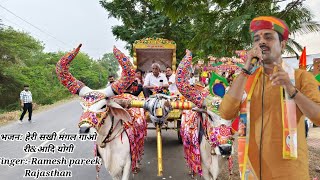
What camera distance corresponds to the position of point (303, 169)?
1909mm

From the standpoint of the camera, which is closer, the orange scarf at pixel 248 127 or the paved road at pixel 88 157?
the orange scarf at pixel 248 127

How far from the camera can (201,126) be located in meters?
4.34

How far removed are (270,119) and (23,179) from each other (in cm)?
557

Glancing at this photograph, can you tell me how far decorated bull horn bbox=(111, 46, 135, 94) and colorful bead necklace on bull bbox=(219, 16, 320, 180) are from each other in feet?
7.62

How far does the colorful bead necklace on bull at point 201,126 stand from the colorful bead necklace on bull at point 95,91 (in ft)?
2.29

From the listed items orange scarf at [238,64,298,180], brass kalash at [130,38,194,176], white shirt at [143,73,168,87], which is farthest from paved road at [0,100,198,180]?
orange scarf at [238,64,298,180]

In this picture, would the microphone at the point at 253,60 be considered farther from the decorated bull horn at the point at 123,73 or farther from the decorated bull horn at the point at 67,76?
the decorated bull horn at the point at 67,76

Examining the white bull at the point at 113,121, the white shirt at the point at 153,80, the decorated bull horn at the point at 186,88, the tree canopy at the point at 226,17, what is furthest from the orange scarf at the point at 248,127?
the white shirt at the point at 153,80

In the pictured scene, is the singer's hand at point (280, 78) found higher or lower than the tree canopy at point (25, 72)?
lower

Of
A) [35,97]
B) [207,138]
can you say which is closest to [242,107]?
[207,138]

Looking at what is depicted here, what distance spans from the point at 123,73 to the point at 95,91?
0.44 m

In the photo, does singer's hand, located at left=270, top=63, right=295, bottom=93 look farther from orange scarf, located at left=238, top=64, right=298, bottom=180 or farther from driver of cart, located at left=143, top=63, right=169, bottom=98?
driver of cart, located at left=143, top=63, right=169, bottom=98

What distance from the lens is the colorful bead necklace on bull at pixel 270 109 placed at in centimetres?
184

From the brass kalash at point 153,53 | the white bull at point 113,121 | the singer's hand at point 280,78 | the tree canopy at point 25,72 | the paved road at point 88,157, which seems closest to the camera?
the singer's hand at point 280,78
